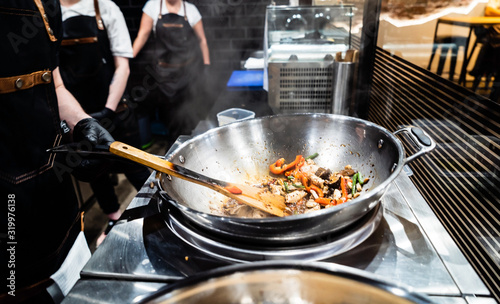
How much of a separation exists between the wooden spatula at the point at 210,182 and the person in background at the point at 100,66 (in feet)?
6.09

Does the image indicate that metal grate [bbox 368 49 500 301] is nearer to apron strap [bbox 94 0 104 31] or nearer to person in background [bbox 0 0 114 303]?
person in background [bbox 0 0 114 303]

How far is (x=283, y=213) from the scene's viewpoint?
1153 mm

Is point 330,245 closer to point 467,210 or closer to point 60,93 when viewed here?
point 467,210

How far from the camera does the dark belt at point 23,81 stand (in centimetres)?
137

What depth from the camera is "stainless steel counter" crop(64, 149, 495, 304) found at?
2.69 feet

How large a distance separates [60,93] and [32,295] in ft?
A: 3.82

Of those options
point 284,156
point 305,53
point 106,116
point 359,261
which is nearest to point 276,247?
point 359,261

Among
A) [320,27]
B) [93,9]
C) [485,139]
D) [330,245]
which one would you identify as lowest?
[330,245]

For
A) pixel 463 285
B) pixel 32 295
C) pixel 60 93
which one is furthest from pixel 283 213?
pixel 60 93

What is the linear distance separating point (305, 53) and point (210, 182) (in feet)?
5.23

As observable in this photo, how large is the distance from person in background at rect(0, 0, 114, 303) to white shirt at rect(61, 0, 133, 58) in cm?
115

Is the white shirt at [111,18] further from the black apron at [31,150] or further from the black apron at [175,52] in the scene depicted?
the black apron at [175,52]

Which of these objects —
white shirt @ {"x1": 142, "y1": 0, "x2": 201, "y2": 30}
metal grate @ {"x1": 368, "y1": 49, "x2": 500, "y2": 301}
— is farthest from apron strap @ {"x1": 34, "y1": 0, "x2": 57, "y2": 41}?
white shirt @ {"x1": 142, "y1": 0, "x2": 201, "y2": 30}

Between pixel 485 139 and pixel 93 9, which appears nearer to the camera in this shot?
pixel 485 139
